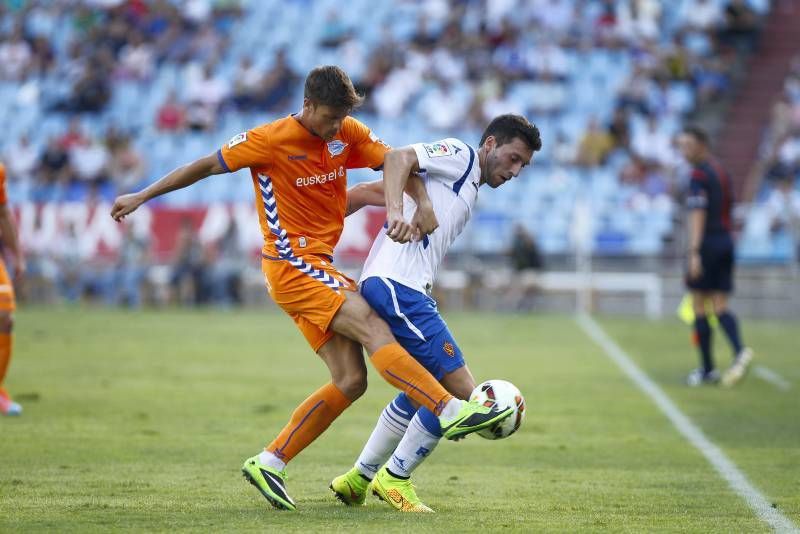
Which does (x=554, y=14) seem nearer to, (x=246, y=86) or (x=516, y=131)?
(x=246, y=86)

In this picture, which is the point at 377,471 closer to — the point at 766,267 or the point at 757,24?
the point at 766,267

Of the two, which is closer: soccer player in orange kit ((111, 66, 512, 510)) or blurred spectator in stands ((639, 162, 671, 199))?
soccer player in orange kit ((111, 66, 512, 510))

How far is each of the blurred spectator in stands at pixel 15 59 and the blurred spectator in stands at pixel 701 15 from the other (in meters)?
16.0

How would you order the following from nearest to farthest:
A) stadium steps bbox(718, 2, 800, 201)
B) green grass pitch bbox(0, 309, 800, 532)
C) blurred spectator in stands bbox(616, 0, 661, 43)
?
green grass pitch bbox(0, 309, 800, 532)
stadium steps bbox(718, 2, 800, 201)
blurred spectator in stands bbox(616, 0, 661, 43)

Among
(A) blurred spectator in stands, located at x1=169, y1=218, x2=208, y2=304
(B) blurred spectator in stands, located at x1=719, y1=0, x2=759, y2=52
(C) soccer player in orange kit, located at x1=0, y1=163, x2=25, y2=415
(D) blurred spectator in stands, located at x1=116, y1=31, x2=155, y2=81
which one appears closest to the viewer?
(C) soccer player in orange kit, located at x1=0, y1=163, x2=25, y2=415

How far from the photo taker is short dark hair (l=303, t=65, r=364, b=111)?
685 cm

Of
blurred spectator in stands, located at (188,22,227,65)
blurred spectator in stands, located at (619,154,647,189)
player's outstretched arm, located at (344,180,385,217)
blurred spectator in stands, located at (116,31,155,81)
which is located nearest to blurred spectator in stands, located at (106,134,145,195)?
blurred spectator in stands, located at (116,31,155,81)

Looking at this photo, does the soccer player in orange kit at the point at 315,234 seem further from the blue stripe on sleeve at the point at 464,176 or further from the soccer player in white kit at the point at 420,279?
the blue stripe on sleeve at the point at 464,176

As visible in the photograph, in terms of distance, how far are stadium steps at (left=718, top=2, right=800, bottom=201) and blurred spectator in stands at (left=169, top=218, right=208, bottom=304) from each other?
434 inches

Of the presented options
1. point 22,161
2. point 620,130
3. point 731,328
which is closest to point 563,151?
point 620,130

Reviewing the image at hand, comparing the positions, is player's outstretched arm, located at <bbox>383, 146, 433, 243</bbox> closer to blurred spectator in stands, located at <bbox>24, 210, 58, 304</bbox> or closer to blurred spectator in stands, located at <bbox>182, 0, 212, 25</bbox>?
blurred spectator in stands, located at <bbox>24, 210, 58, 304</bbox>

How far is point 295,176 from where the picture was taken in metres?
7.11

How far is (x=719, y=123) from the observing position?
29.3m

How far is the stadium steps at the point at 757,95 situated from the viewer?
2843 centimetres
